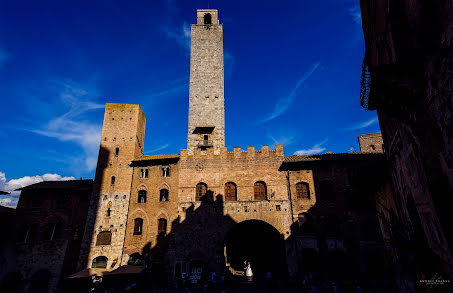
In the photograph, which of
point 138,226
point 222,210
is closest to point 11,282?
point 138,226

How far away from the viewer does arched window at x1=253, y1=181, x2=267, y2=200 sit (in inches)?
776

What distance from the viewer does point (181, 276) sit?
17.7 metres

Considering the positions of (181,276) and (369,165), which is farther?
(181,276)

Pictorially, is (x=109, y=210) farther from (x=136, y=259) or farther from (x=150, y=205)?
(x=136, y=259)

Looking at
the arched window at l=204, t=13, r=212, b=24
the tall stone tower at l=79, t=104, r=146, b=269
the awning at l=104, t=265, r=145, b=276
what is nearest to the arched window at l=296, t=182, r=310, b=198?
the awning at l=104, t=265, r=145, b=276

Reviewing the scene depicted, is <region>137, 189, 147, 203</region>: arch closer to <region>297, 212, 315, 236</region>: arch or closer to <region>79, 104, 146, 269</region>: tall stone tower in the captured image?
<region>79, 104, 146, 269</region>: tall stone tower

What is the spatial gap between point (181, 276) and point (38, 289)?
12759 millimetres

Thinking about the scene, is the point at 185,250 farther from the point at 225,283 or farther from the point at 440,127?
the point at 440,127

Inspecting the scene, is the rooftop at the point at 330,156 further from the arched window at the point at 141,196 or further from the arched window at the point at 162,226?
the arched window at the point at 141,196

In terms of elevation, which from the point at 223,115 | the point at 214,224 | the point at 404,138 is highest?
the point at 223,115

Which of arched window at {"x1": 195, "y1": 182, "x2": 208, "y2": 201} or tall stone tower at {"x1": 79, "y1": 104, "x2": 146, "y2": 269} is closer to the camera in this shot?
tall stone tower at {"x1": 79, "y1": 104, "x2": 146, "y2": 269}

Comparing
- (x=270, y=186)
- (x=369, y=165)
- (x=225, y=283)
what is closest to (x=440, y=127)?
(x=369, y=165)

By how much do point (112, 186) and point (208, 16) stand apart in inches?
954

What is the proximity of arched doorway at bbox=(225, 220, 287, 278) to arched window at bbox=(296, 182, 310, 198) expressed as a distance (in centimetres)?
441
